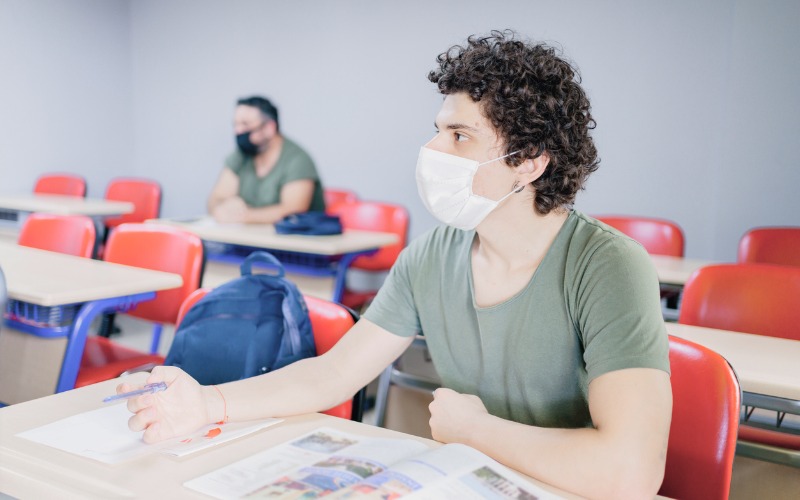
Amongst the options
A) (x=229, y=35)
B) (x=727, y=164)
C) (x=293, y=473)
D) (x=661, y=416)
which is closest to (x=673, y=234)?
(x=727, y=164)

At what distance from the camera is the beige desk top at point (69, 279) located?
2.04 m

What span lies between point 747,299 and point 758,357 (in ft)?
1.22

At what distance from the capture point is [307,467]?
1.02 meters

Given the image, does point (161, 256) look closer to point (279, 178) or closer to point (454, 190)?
point (454, 190)

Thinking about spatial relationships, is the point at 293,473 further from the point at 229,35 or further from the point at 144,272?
the point at 229,35

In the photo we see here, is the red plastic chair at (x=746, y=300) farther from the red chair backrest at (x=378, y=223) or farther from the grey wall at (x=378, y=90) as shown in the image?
the grey wall at (x=378, y=90)

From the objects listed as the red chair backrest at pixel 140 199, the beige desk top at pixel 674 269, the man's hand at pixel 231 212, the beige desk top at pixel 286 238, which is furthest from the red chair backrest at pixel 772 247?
the red chair backrest at pixel 140 199

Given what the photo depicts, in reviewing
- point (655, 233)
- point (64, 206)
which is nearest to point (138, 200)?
point (64, 206)

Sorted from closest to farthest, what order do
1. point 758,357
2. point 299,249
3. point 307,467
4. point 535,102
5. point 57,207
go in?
point 307,467 < point 535,102 < point 758,357 < point 299,249 < point 57,207

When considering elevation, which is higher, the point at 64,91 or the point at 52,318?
the point at 64,91

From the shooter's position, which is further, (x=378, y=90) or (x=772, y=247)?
(x=378, y=90)

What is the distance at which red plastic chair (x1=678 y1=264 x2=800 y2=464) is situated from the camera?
199cm

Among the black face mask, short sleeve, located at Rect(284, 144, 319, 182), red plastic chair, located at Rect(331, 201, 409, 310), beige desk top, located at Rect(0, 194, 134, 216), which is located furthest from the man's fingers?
beige desk top, located at Rect(0, 194, 134, 216)

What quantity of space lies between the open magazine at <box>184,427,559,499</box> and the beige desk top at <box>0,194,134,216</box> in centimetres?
386
